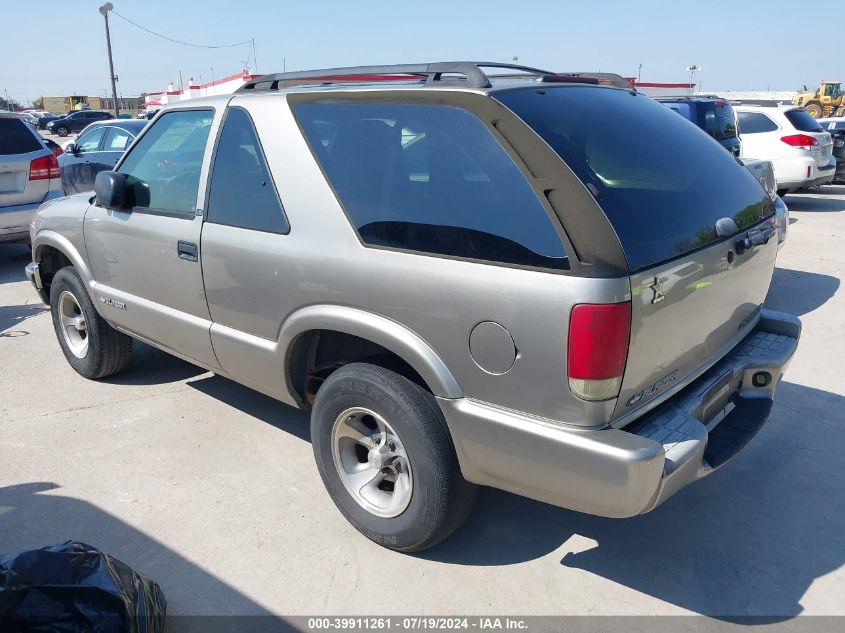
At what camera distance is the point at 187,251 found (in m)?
3.54

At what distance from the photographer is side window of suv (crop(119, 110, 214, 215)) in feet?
11.9

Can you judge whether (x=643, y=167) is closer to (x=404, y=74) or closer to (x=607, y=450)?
(x=404, y=74)

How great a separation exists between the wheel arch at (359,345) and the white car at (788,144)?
1040cm

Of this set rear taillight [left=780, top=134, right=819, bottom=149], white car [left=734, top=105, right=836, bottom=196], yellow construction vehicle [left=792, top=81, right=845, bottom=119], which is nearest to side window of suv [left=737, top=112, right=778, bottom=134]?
white car [left=734, top=105, right=836, bottom=196]

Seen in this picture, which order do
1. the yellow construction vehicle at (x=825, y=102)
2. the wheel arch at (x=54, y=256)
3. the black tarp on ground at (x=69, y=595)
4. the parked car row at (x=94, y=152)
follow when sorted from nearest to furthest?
1. the black tarp on ground at (x=69, y=595)
2. the wheel arch at (x=54, y=256)
3. the parked car row at (x=94, y=152)
4. the yellow construction vehicle at (x=825, y=102)

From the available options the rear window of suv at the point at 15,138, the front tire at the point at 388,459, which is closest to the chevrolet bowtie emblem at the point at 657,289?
the front tire at the point at 388,459

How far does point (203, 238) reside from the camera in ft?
11.2

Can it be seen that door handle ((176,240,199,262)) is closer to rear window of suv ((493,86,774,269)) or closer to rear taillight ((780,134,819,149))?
rear window of suv ((493,86,774,269))

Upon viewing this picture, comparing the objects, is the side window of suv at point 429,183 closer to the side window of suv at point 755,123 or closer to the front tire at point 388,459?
the front tire at point 388,459

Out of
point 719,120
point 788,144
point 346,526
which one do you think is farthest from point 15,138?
point 788,144

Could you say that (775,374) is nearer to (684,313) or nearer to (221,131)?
(684,313)

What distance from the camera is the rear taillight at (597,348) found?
2.16 meters

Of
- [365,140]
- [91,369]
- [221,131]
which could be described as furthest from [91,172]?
[365,140]

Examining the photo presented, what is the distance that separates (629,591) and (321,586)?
1264 millimetres
